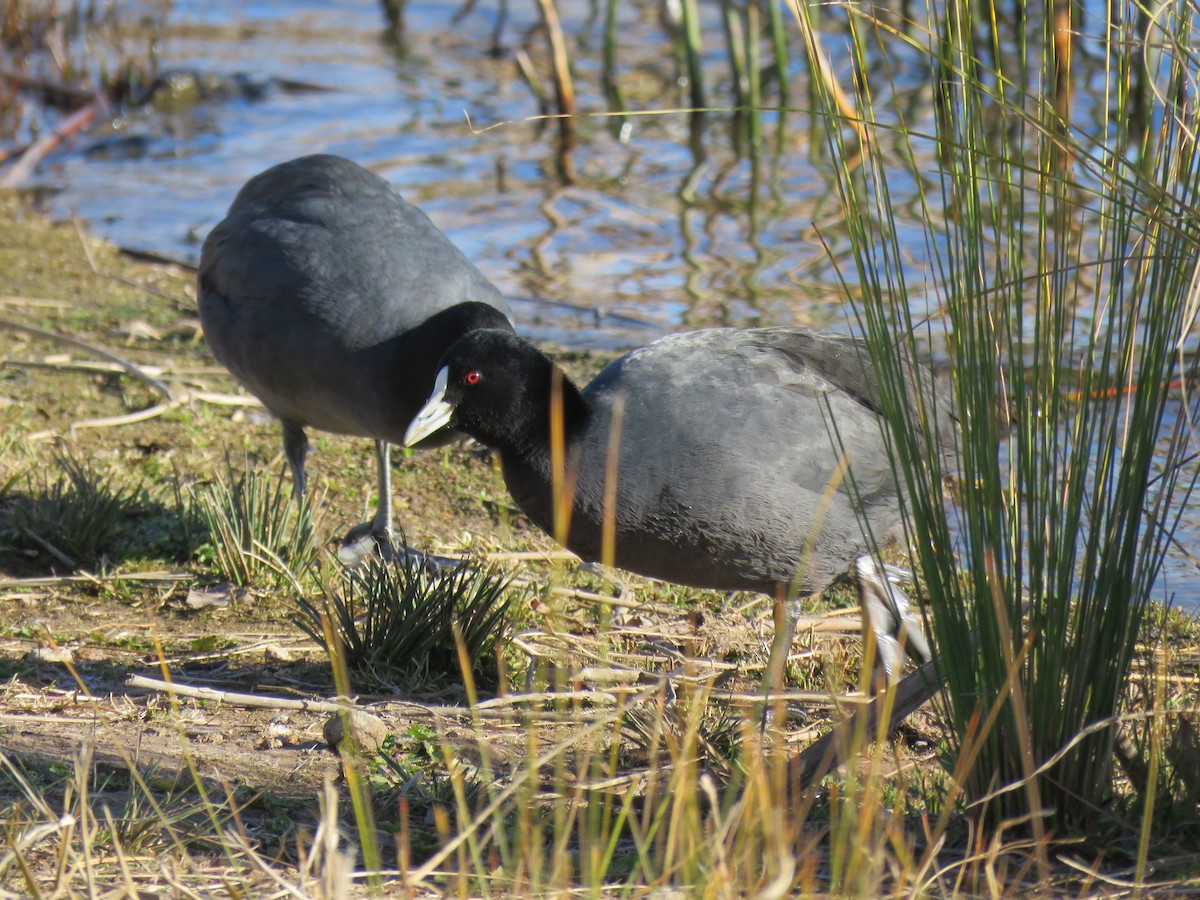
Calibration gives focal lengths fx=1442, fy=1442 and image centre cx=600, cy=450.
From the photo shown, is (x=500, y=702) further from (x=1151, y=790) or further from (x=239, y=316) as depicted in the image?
(x=239, y=316)

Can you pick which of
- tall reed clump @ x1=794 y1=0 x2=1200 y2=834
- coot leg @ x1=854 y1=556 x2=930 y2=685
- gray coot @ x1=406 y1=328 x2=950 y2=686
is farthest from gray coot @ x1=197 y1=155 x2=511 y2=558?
tall reed clump @ x1=794 y1=0 x2=1200 y2=834

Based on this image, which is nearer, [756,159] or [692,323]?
[692,323]

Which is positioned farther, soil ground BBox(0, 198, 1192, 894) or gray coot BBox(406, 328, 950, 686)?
gray coot BBox(406, 328, 950, 686)

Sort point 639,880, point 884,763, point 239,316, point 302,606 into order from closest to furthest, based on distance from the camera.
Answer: point 639,880 < point 884,763 < point 302,606 < point 239,316

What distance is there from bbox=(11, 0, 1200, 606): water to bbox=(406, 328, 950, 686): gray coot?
159cm

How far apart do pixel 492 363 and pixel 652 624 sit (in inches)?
34.6

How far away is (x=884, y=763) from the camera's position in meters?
2.95

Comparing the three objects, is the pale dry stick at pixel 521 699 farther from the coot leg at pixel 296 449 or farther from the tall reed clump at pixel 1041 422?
the coot leg at pixel 296 449

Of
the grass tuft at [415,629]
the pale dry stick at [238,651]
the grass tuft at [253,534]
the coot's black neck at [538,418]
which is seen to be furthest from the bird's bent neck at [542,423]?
the grass tuft at [253,534]

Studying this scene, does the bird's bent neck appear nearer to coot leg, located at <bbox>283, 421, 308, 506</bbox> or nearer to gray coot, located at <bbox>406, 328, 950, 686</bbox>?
gray coot, located at <bbox>406, 328, 950, 686</bbox>

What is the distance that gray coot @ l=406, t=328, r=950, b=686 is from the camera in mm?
3283

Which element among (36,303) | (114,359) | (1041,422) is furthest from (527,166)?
(1041,422)

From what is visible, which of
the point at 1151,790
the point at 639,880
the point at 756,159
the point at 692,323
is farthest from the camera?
the point at 756,159

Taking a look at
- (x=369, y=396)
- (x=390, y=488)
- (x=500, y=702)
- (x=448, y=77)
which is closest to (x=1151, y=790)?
(x=500, y=702)
